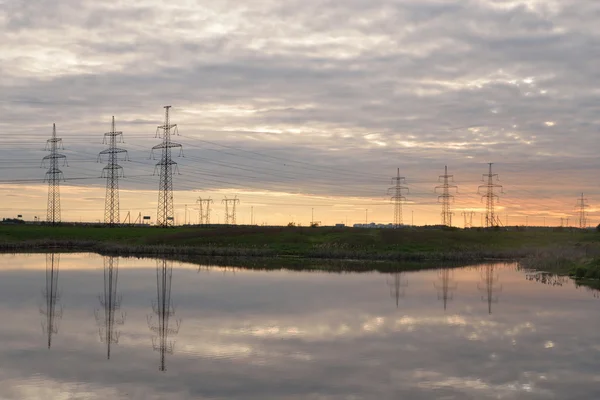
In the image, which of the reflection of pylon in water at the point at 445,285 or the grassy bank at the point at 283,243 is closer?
the reflection of pylon in water at the point at 445,285

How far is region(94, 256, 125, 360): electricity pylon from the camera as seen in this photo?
22922mm

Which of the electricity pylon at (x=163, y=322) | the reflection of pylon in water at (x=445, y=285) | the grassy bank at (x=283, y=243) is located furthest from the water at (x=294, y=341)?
the grassy bank at (x=283, y=243)

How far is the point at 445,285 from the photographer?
42.5 m

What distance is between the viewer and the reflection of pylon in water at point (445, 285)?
1416 inches

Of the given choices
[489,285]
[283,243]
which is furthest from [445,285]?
[283,243]

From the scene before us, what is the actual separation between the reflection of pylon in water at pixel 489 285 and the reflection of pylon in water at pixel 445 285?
5.61 ft

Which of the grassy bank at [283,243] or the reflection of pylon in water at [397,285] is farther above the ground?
the grassy bank at [283,243]

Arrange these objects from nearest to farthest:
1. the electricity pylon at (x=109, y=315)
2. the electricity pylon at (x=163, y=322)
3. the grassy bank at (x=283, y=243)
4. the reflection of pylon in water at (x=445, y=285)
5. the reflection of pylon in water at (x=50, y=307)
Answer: the electricity pylon at (x=163, y=322)
the electricity pylon at (x=109, y=315)
the reflection of pylon in water at (x=50, y=307)
the reflection of pylon in water at (x=445, y=285)
the grassy bank at (x=283, y=243)

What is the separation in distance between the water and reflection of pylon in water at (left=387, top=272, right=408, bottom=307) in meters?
0.26

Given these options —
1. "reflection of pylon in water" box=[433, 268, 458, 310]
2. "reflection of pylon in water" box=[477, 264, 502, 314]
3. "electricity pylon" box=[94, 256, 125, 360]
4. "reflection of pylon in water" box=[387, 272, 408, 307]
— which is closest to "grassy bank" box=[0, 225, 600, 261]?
"reflection of pylon in water" box=[477, 264, 502, 314]

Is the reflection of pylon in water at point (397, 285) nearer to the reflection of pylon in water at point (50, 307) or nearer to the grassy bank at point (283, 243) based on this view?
the reflection of pylon in water at point (50, 307)

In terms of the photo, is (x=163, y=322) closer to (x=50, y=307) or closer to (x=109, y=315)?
(x=109, y=315)

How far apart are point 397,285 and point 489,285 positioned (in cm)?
600

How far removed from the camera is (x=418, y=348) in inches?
858
